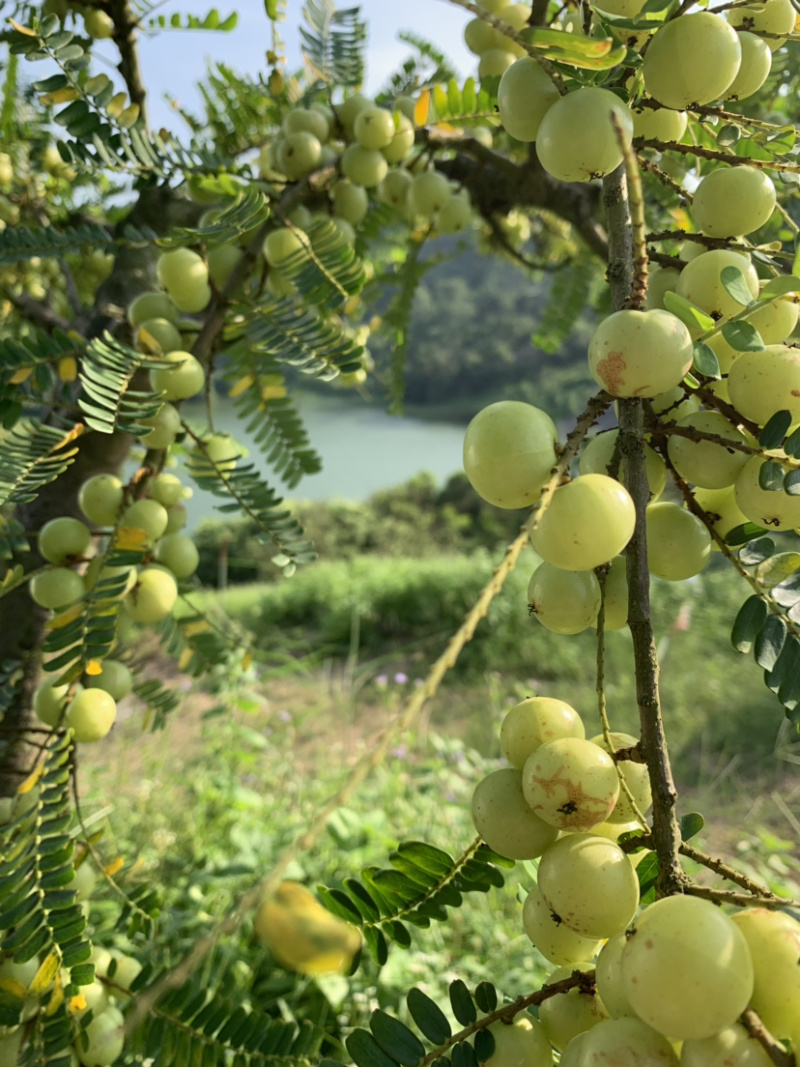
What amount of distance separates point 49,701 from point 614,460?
0.95ft

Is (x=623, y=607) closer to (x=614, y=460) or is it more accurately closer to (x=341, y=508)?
(x=614, y=460)

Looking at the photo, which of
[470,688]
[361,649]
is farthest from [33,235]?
[361,649]

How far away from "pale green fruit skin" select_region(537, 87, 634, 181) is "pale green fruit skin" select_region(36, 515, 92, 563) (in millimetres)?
299

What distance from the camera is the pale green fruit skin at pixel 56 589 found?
36 cm

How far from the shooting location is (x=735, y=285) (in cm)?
20

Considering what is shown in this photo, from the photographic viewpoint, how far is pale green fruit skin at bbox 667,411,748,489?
208 millimetres

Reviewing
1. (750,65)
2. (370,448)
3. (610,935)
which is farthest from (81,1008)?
(370,448)

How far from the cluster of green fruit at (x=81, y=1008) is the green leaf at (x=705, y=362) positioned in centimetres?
33

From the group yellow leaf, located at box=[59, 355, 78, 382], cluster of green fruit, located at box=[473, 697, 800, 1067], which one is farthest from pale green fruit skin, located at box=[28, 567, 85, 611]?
cluster of green fruit, located at box=[473, 697, 800, 1067]

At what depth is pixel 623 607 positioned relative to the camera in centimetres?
22

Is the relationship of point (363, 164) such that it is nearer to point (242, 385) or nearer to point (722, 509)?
point (242, 385)

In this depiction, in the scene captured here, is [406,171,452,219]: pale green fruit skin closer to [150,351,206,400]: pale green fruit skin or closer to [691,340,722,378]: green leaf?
[150,351,206,400]: pale green fruit skin

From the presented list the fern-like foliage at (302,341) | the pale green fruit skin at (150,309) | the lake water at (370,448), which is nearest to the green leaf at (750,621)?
the fern-like foliage at (302,341)

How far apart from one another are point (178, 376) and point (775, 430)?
29 centimetres
